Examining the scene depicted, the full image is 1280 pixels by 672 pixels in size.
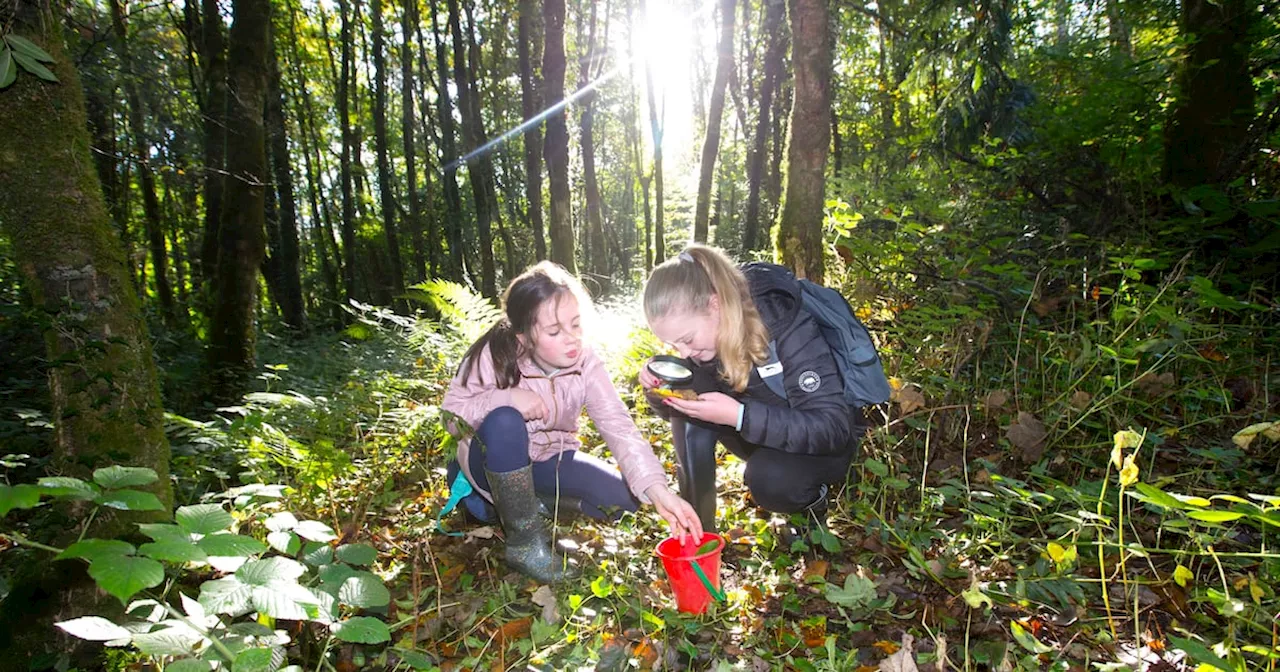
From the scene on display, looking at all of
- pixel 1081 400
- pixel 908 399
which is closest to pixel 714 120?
pixel 908 399

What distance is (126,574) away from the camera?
1027 mm

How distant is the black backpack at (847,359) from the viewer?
2.48m

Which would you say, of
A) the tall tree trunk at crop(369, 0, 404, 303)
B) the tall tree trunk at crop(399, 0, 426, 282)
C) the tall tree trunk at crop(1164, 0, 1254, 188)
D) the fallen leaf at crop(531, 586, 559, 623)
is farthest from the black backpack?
the tall tree trunk at crop(399, 0, 426, 282)

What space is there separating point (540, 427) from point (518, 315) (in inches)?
22.9

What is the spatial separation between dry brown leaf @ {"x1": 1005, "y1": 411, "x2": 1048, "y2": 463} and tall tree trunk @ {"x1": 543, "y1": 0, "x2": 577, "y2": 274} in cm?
567

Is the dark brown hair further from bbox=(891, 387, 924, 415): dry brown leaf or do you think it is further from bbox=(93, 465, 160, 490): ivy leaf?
bbox=(891, 387, 924, 415): dry brown leaf

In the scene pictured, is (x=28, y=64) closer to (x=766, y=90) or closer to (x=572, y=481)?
(x=572, y=481)

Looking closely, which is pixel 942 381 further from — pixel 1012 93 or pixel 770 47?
pixel 770 47

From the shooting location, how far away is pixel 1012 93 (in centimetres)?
721

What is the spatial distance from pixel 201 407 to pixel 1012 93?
9407mm

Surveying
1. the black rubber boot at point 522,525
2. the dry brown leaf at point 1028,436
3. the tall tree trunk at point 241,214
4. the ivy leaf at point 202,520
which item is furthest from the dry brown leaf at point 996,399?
the tall tree trunk at point 241,214

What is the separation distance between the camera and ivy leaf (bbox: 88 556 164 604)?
985 millimetres

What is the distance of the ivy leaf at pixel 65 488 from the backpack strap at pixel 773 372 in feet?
6.91

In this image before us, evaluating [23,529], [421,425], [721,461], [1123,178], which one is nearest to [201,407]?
[23,529]
